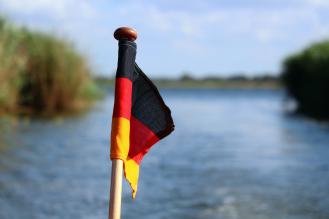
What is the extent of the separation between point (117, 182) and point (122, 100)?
0.47 m

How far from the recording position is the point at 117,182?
3754 mm

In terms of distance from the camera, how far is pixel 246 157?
46.9ft

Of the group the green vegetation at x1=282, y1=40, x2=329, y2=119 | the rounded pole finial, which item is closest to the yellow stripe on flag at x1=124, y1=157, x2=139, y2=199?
the rounded pole finial

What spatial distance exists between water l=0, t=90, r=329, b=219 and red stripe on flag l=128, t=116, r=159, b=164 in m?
4.33

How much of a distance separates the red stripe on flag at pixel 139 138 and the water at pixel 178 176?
14.2 ft

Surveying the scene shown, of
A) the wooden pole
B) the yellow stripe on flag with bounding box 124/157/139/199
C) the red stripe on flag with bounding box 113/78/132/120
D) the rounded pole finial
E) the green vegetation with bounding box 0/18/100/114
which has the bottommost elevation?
the wooden pole

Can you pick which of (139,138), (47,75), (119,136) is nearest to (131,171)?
(139,138)

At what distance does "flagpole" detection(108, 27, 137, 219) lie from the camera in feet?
12.3

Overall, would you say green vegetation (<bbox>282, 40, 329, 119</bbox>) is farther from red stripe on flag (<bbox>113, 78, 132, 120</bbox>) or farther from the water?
red stripe on flag (<bbox>113, 78, 132, 120</bbox>)

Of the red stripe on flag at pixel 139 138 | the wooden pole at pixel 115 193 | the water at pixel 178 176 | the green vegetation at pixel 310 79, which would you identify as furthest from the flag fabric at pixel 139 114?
the green vegetation at pixel 310 79

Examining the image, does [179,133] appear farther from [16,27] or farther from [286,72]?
[286,72]

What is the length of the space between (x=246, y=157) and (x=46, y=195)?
19.0ft

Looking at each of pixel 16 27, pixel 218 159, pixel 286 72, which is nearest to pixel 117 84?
pixel 218 159

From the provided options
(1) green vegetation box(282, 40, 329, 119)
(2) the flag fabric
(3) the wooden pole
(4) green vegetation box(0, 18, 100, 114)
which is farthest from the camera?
(1) green vegetation box(282, 40, 329, 119)
